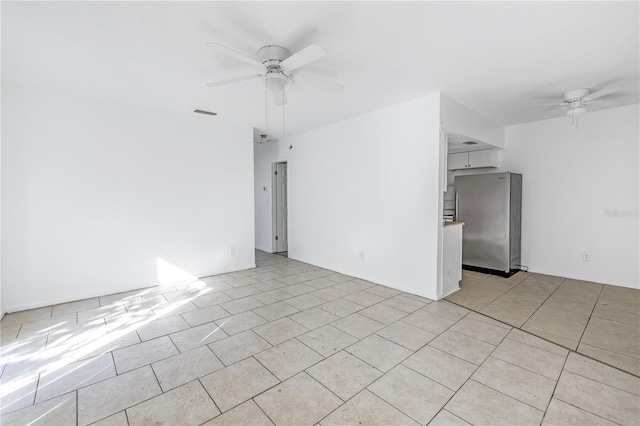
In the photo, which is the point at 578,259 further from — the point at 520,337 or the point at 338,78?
the point at 338,78

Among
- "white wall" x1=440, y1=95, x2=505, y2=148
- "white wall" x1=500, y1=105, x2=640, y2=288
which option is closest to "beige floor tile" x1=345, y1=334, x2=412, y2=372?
"white wall" x1=440, y1=95, x2=505, y2=148

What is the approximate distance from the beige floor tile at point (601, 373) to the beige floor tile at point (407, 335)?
3.25 ft

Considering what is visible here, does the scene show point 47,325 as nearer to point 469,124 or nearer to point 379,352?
point 379,352

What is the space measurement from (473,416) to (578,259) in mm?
4106

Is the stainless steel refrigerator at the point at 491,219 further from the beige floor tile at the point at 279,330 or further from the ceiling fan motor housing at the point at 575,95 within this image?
the beige floor tile at the point at 279,330

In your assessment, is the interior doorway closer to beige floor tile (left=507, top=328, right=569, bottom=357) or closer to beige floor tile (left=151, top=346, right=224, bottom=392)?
beige floor tile (left=151, top=346, right=224, bottom=392)

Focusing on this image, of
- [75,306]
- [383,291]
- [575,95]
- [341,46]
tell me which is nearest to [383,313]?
[383,291]

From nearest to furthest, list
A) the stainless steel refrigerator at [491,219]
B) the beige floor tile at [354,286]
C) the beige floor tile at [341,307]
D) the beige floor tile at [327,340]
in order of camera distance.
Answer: the beige floor tile at [327,340], the beige floor tile at [341,307], the beige floor tile at [354,286], the stainless steel refrigerator at [491,219]

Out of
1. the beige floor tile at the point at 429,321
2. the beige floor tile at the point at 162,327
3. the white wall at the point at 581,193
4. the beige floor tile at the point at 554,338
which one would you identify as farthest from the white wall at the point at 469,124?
the beige floor tile at the point at 162,327

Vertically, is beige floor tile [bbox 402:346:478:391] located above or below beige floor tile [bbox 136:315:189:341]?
below

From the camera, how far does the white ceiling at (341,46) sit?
6.04ft

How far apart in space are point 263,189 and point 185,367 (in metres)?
4.72

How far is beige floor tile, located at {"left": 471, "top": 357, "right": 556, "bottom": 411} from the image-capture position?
1.76 meters

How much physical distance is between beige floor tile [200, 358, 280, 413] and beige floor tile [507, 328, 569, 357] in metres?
2.16
